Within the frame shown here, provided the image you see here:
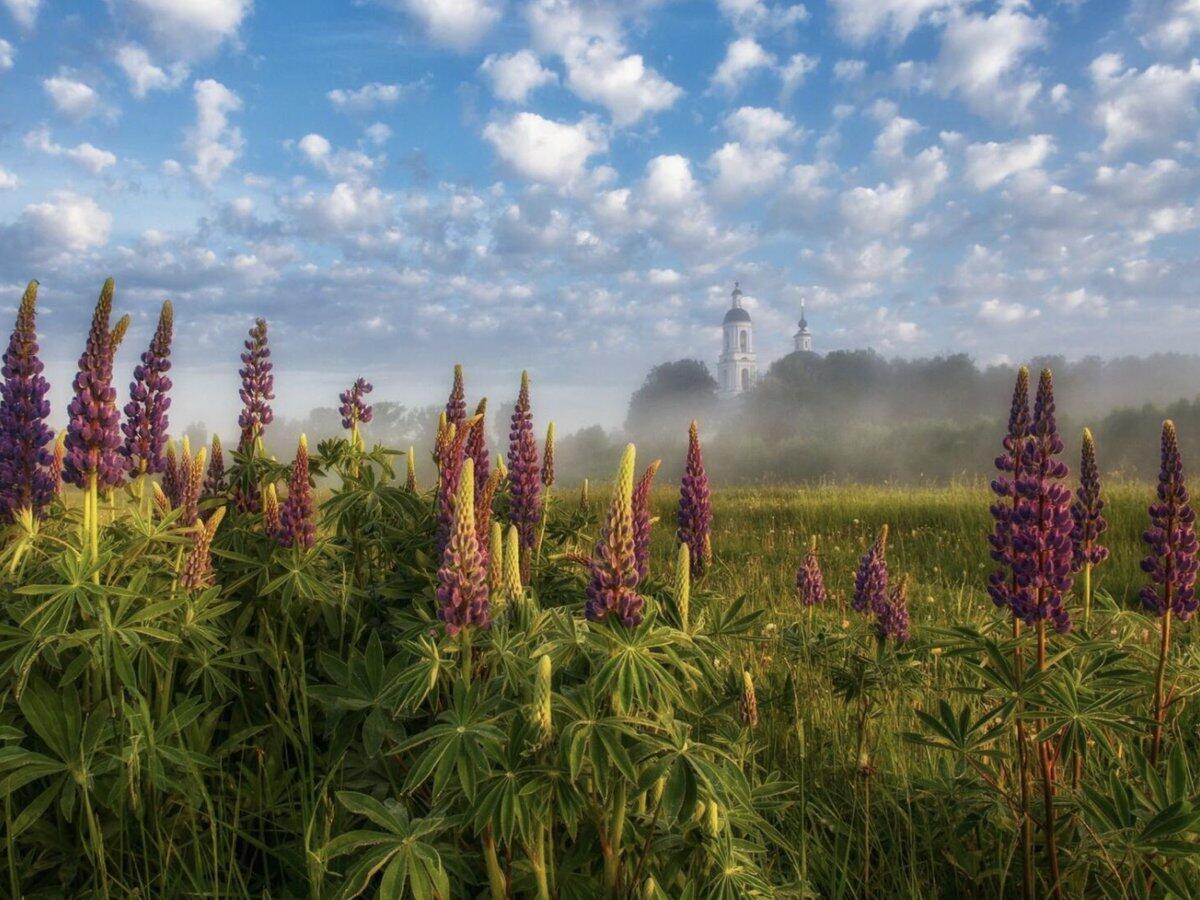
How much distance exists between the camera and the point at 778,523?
558 inches

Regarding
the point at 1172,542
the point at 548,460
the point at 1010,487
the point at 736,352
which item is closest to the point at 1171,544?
the point at 1172,542

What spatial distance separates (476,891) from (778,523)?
1195 cm

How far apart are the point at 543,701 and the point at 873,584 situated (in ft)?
9.29

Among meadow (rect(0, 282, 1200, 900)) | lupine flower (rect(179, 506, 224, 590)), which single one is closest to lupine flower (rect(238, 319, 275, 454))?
meadow (rect(0, 282, 1200, 900))

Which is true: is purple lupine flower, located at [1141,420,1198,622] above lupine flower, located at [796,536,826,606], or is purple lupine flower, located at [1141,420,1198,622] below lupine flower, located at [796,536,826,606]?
above

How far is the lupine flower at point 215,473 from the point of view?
452 cm

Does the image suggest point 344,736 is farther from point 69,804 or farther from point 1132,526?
point 1132,526

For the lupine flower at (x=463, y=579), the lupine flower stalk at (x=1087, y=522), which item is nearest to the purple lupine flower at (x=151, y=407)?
the lupine flower at (x=463, y=579)

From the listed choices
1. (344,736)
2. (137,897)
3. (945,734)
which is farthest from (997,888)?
(137,897)

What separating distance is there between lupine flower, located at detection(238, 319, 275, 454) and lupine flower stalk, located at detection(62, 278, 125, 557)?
134cm

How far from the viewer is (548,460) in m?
4.73

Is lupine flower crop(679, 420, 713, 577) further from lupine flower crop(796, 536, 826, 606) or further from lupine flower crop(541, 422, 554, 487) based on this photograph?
lupine flower crop(796, 536, 826, 606)

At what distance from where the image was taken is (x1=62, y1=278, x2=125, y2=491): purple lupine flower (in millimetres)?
3238

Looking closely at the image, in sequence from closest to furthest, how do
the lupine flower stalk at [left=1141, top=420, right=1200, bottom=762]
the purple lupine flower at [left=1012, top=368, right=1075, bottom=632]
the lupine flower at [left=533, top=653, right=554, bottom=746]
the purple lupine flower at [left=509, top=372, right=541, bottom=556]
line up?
the lupine flower at [left=533, top=653, right=554, bottom=746]
the purple lupine flower at [left=1012, top=368, right=1075, bottom=632]
the lupine flower stalk at [left=1141, top=420, right=1200, bottom=762]
the purple lupine flower at [left=509, top=372, right=541, bottom=556]
